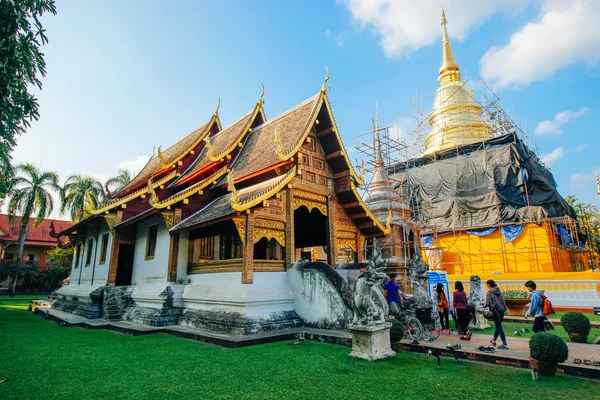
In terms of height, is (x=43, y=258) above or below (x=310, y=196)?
above

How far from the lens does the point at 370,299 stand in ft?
20.4

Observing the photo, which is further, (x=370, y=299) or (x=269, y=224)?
(x=269, y=224)

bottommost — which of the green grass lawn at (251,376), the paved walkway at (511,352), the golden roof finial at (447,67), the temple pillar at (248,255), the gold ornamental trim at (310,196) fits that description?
the green grass lawn at (251,376)

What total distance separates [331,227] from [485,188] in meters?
16.4

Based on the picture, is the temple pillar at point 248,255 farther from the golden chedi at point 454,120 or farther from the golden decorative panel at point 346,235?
the golden chedi at point 454,120

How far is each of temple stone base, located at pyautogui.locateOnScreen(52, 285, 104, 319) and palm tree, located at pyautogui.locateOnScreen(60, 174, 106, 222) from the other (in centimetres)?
1499

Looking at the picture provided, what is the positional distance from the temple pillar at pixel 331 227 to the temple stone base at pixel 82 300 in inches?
302

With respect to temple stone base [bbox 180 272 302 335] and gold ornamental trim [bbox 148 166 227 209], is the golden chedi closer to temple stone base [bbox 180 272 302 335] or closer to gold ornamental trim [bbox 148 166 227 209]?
gold ornamental trim [bbox 148 166 227 209]

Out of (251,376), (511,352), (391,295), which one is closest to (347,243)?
(391,295)

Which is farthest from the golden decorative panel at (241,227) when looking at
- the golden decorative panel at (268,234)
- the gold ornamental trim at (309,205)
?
the gold ornamental trim at (309,205)

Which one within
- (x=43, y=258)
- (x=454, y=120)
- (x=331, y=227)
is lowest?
(x=331, y=227)

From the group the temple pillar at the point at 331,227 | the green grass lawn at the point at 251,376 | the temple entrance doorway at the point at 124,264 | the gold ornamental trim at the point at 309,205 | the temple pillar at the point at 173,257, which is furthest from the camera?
the temple entrance doorway at the point at 124,264

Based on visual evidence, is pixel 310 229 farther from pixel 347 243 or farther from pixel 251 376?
pixel 251 376

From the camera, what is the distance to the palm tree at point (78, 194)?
28.7m
